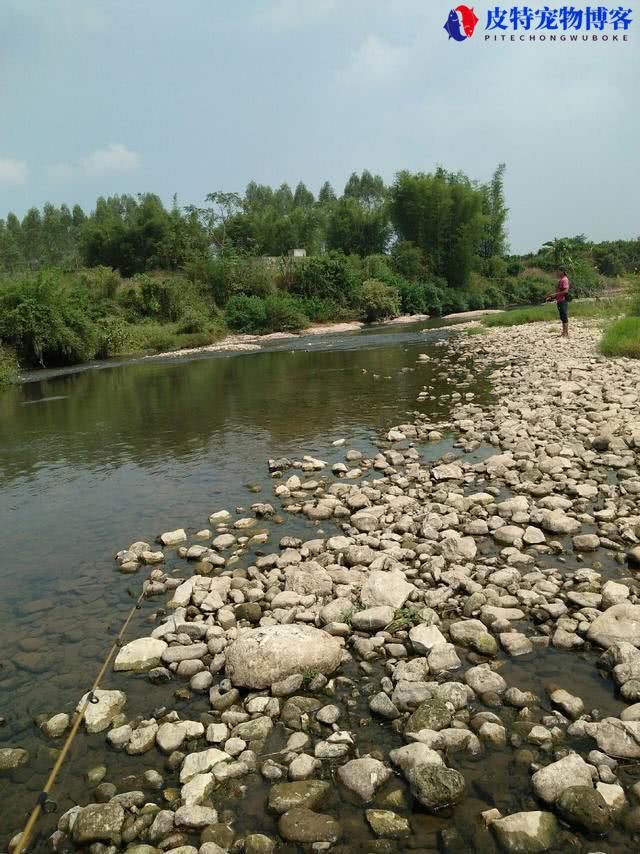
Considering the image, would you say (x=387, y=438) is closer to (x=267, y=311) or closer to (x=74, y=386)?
(x=74, y=386)

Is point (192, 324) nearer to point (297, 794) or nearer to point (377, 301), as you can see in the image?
point (377, 301)

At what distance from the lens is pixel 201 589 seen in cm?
501

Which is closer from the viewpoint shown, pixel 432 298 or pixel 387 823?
pixel 387 823

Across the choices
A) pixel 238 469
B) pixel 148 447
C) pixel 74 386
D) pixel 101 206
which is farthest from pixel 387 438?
pixel 101 206

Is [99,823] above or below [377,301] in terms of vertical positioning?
below

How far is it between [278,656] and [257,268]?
52.1 meters

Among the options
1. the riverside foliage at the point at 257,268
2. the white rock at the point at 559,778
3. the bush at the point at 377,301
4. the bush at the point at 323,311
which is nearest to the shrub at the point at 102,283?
the riverside foliage at the point at 257,268

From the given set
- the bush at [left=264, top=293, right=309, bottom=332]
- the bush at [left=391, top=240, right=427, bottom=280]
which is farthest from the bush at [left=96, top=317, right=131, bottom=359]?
the bush at [left=391, top=240, right=427, bottom=280]

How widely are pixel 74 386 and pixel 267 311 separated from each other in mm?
24758

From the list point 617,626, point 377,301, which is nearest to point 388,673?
point 617,626

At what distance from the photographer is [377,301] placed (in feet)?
163

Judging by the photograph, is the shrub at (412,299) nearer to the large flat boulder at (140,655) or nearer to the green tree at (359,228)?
the green tree at (359,228)

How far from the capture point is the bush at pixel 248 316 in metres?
44.9

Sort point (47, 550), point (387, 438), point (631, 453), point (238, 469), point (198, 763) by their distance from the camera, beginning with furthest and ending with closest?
point (387, 438) → point (238, 469) → point (631, 453) → point (47, 550) → point (198, 763)
